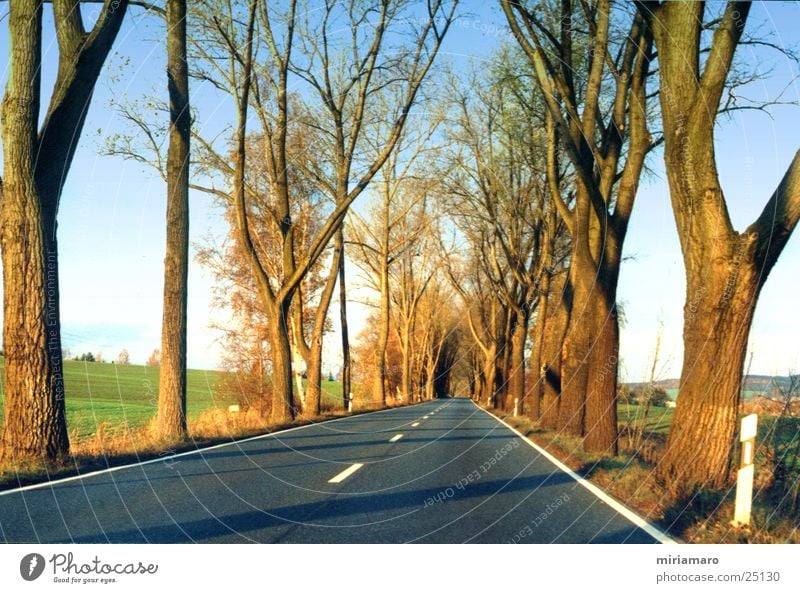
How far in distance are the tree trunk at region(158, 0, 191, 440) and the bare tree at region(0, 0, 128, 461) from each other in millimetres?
4237

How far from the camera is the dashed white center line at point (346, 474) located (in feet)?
27.9

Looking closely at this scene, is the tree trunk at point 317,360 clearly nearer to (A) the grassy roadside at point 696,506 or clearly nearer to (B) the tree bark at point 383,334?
(B) the tree bark at point 383,334

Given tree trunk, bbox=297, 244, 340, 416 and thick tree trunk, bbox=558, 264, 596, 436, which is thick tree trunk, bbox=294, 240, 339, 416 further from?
thick tree trunk, bbox=558, 264, 596, 436

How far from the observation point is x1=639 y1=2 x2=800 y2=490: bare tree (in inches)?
325

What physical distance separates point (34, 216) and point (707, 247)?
8504mm

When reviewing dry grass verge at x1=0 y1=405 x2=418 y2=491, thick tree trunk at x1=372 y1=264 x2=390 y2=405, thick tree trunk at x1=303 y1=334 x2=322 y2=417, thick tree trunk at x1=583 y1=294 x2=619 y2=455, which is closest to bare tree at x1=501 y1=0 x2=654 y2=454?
thick tree trunk at x1=583 y1=294 x2=619 y2=455

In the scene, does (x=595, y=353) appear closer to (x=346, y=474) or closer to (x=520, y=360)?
(x=346, y=474)

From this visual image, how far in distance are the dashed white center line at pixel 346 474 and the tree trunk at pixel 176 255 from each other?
509 centimetres

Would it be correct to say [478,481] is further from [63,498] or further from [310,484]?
[63,498]

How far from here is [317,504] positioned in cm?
686

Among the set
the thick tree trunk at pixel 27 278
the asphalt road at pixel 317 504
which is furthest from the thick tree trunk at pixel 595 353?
the thick tree trunk at pixel 27 278
